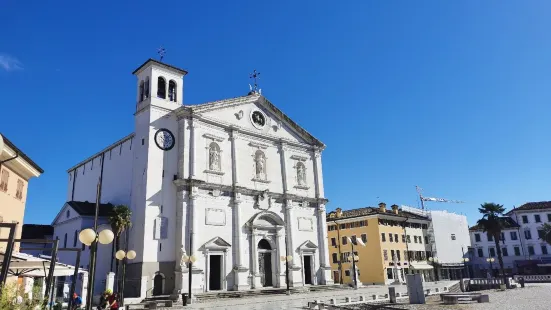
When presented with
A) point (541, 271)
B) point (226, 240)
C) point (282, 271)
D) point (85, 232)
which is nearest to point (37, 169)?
point (85, 232)

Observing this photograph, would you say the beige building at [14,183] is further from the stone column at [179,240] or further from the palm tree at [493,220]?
the palm tree at [493,220]

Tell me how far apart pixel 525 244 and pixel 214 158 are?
55138 millimetres

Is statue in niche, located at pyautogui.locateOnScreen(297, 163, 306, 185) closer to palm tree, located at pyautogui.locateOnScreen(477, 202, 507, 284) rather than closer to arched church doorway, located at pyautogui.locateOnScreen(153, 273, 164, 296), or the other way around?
arched church doorway, located at pyautogui.locateOnScreen(153, 273, 164, 296)

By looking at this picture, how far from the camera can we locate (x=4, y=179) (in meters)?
15.6

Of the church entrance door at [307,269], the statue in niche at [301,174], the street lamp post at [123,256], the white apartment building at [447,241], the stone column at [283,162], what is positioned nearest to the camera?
the street lamp post at [123,256]

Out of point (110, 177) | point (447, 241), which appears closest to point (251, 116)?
point (110, 177)

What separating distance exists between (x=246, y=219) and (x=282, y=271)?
555 centimetres

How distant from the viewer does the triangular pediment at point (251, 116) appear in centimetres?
3525

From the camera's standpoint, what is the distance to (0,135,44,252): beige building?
15.2 m

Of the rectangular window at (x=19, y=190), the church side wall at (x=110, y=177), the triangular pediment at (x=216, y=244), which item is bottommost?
the triangular pediment at (x=216, y=244)

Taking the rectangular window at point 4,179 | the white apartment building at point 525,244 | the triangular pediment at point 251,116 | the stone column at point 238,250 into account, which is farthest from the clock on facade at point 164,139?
the white apartment building at point 525,244

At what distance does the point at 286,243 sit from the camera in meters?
35.3

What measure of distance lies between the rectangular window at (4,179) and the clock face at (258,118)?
2468 centimetres

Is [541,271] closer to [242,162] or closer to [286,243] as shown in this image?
[286,243]
